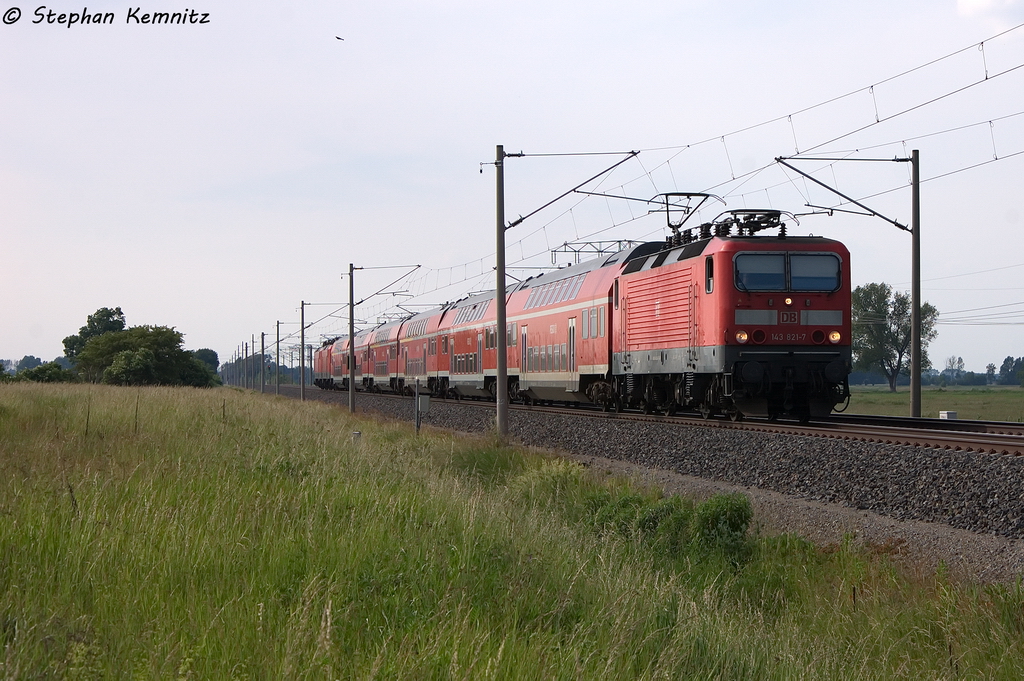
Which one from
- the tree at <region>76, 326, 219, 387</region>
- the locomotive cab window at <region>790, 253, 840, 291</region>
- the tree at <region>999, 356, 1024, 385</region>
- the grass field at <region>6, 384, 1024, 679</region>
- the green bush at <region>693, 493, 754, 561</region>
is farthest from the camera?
the tree at <region>999, 356, 1024, 385</region>

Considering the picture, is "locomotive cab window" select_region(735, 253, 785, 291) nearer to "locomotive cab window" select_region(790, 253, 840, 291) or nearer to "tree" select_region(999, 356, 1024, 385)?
"locomotive cab window" select_region(790, 253, 840, 291)

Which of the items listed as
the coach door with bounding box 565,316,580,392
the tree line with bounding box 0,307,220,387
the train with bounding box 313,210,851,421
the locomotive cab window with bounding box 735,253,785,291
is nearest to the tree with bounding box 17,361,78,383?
the tree line with bounding box 0,307,220,387

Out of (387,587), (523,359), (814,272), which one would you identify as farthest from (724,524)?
(523,359)

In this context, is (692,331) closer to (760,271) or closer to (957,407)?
(760,271)

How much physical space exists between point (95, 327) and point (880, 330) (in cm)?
7437

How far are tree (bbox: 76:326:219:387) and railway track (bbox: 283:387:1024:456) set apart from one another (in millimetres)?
38966

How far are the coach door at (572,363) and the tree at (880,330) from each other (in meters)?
71.3

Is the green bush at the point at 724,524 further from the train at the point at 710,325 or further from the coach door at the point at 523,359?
the coach door at the point at 523,359

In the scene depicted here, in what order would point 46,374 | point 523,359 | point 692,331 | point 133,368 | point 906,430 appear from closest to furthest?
point 906,430
point 692,331
point 523,359
point 46,374
point 133,368

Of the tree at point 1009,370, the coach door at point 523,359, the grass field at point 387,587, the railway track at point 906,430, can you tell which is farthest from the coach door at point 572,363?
the tree at point 1009,370

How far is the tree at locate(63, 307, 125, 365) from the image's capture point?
281 feet

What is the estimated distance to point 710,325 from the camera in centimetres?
1875

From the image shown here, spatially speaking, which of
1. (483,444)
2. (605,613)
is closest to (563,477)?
(483,444)

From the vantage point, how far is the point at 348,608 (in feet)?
16.4
